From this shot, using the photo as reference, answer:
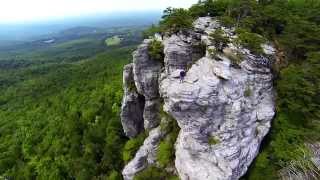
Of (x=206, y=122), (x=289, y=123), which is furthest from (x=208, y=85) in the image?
(x=289, y=123)

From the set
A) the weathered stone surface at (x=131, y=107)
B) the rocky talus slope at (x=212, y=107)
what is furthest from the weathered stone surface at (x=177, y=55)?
the weathered stone surface at (x=131, y=107)

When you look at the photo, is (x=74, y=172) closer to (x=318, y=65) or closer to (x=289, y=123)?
(x=289, y=123)

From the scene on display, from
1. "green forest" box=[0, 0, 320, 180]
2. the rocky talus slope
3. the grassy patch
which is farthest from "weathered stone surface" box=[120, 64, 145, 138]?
the grassy patch

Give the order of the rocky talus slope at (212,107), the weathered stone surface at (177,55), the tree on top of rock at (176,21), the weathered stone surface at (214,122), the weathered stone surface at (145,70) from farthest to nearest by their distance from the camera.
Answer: the weathered stone surface at (145,70), the tree on top of rock at (176,21), the weathered stone surface at (177,55), the rocky talus slope at (212,107), the weathered stone surface at (214,122)

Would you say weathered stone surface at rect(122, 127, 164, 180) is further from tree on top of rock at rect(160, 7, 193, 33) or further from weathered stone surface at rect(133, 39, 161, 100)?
tree on top of rock at rect(160, 7, 193, 33)

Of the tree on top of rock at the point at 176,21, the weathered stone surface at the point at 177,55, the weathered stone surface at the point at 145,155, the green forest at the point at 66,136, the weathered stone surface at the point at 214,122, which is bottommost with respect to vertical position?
the green forest at the point at 66,136

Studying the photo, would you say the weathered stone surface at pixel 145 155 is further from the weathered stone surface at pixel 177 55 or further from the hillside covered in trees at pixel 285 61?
the hillside covered in trees at pixel 285 61

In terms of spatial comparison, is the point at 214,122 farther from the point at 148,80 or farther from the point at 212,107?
the point at 148,80

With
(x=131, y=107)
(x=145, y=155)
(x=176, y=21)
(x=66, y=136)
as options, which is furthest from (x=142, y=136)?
(x=66, y=136)
